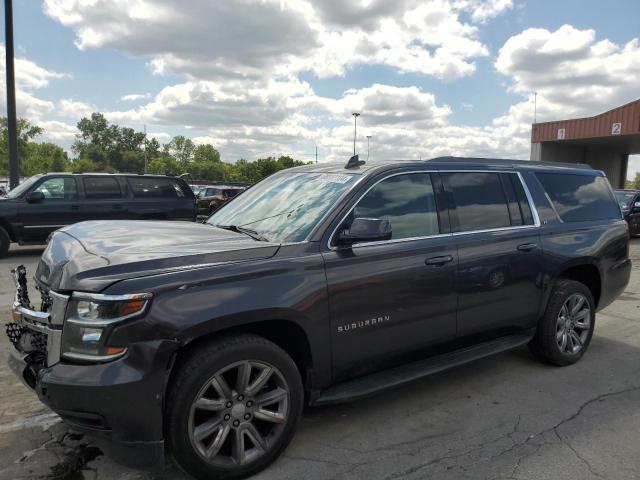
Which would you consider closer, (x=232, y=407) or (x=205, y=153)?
(x=232, y=407)

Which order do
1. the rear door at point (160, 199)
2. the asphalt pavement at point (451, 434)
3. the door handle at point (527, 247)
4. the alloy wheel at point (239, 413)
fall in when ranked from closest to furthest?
the alloy wheel at point (239, 413)
the asphalt pavement at point (451, 434)
the door handle at point (527, 247)
the rear door at point (160, 199)

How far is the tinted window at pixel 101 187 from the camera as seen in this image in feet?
39.4

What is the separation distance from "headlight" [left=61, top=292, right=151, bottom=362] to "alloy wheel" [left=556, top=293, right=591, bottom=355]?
147 inches

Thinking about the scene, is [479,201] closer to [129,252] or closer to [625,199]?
[129,252]

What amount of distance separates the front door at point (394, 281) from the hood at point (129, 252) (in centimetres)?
54

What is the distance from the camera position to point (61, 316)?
8.84ft

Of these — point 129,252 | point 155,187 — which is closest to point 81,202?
point 155,187

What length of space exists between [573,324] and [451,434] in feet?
6.88

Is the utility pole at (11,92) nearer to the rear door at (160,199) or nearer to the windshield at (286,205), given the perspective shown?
the rear door at (160,199)

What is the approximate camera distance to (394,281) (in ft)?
11.6

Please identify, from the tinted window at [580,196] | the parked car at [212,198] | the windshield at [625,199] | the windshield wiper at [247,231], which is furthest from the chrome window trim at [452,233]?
the parked car at [212,198]

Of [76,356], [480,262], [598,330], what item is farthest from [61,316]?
[598,330]

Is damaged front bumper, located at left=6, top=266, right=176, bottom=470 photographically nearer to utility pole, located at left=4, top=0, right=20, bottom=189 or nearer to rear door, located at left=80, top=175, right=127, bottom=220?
rear door, located at left=80, top=175, right=127, bottom=220

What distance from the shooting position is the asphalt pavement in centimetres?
309
